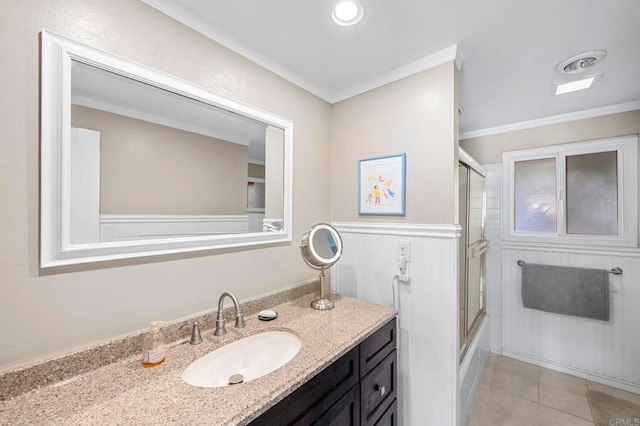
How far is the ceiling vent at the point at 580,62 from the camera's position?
4.67 feet

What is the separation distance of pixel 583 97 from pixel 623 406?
232 centimetres

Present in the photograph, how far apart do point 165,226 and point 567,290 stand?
10.3ft

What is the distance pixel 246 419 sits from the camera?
0.68 m

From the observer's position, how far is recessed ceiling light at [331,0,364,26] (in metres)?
1.11

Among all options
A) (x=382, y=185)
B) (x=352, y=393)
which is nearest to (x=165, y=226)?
(x=352, y=393)

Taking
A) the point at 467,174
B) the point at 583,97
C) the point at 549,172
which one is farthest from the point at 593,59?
the point at 549,172

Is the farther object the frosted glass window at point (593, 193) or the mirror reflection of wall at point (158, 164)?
the frosted glass window at point (593, 193)

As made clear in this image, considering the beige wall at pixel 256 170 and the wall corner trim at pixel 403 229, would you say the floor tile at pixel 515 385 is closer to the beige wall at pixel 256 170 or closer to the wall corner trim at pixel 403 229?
the wall corner trim at pixel 403 229

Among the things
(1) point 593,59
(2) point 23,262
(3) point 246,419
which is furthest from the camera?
(1) point 593,59

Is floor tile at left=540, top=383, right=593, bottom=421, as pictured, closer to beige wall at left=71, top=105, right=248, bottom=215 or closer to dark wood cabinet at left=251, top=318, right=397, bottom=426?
dark wood cabinet at left=251, top=318, right=397, bottom=426

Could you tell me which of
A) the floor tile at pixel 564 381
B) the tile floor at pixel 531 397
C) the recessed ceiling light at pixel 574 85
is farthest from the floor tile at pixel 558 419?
the recessed ceiling light at pixel 574 85

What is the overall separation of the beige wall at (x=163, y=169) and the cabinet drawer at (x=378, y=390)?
1.06 metres

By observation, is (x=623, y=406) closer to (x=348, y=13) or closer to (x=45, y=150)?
(x=348, y=13)

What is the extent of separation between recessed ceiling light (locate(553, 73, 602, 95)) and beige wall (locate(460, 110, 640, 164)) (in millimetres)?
586
